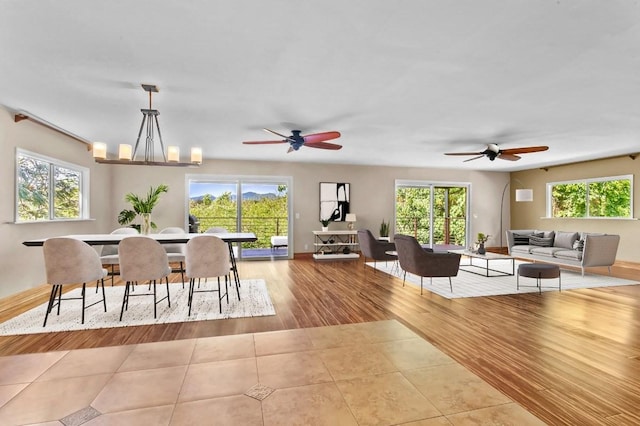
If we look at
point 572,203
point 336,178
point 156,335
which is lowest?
point 156,335

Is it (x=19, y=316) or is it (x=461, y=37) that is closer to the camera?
(x=461, y=37)

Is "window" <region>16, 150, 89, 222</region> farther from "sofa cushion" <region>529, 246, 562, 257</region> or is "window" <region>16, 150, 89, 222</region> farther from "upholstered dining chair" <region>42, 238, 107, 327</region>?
"sofa cushion" <region>529, 246, 562, 257</region>

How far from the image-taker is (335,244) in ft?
27.4

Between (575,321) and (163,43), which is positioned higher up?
(163,43)

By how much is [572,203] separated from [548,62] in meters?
7.52

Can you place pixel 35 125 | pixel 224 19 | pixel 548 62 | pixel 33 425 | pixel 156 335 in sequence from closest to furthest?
pixel 33 425
pixel 224 19
pixel 548 62
pixel 156 335
pixel 35 125

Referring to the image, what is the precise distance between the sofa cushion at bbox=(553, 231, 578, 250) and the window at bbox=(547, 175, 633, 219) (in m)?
1.75

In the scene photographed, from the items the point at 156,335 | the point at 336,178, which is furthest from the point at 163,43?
the point at 336,178

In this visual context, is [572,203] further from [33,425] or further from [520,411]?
[33,425]

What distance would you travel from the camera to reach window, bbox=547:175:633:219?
7426 millimetres

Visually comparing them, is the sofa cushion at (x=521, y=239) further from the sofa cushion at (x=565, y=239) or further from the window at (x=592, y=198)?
the window at (x=592, y=198)

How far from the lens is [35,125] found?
16.0 ft

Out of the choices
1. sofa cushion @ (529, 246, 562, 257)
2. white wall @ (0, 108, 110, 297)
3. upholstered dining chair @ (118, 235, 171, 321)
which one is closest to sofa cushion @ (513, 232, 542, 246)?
sofa cushion @ (529, 246, 562, 257)

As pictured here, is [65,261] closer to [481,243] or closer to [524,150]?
[524,150]
